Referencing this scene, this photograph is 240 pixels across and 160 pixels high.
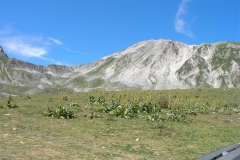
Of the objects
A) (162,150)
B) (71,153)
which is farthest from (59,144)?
(162,150)

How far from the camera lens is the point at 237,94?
4588 cm

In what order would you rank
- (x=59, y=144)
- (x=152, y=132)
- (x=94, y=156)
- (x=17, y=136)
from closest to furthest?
(x=94, y=156) → (x=59, y=144) → (x=17, y=136) → (x=152, y=132)

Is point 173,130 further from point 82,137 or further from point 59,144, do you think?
point 59,144

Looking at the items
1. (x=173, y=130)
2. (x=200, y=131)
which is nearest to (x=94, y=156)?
(x=173, y=130)

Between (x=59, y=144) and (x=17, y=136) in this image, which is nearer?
(x=59, y=144)

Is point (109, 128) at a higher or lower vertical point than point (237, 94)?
lower

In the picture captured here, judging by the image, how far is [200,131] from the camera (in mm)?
17719

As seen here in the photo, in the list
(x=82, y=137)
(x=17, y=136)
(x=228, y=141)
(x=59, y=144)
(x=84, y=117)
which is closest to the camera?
(x=59, y=144)

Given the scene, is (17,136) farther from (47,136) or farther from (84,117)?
(84,117)

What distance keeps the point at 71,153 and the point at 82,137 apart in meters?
3.43

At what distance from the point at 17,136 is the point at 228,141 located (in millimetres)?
11324

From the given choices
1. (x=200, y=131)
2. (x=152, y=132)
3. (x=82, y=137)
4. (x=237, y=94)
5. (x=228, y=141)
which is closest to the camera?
(x=82, y=137)

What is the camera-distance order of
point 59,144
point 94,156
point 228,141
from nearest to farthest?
point 94,156, point 59,144, point 228,141

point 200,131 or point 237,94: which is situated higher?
point 237,94
